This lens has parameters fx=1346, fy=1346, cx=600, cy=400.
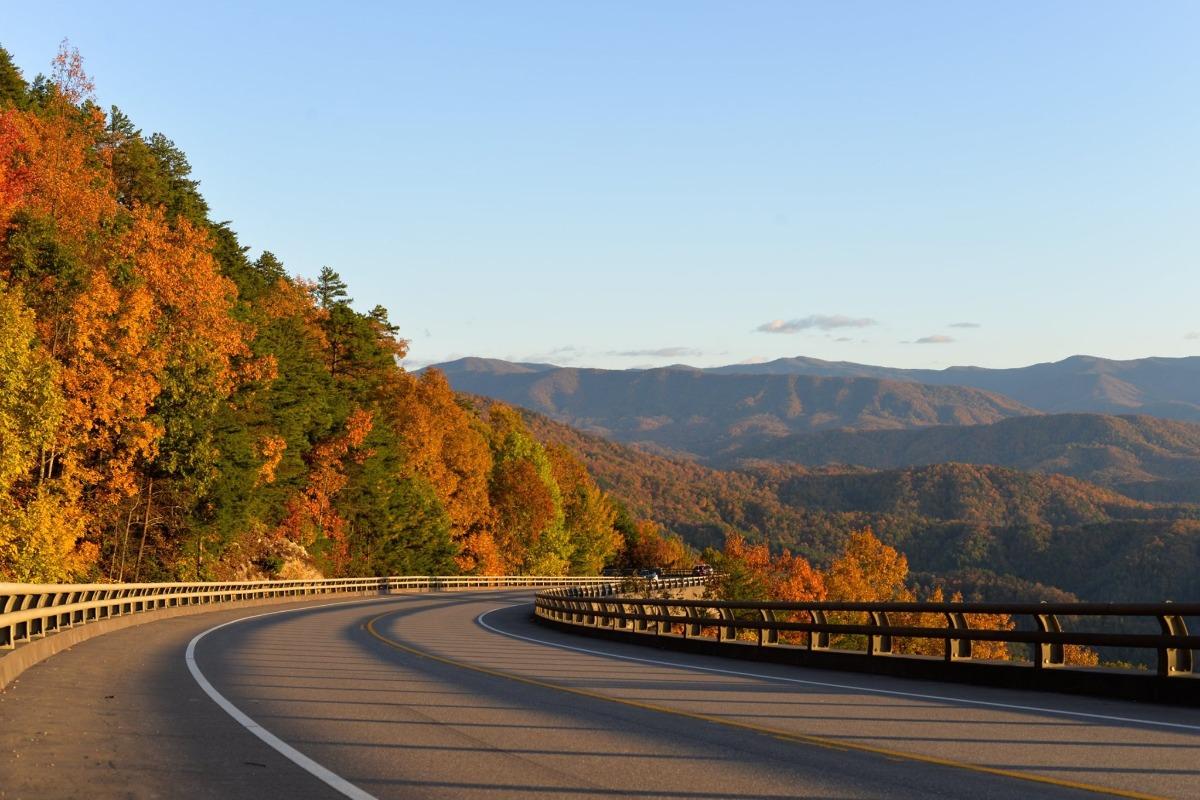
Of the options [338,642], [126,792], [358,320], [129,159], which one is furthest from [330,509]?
[126,792]

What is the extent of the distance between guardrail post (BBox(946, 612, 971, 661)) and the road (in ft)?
2.24

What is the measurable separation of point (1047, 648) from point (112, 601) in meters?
24.8

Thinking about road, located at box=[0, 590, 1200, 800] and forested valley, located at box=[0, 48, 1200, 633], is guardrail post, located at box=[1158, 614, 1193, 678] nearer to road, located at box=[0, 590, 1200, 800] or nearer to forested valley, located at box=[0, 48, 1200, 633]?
road, located at box=[0, 590, 1200, 800]

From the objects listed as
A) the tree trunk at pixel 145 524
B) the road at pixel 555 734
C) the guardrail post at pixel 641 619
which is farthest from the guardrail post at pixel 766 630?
the tree trunk at pixel 145 524

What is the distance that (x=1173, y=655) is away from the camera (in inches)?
600

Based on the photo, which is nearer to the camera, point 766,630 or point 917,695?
point 917,695

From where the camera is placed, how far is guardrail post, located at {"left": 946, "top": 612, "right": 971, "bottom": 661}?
1859 centimetres

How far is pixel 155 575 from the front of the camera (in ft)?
195

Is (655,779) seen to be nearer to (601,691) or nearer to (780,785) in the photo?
(780,785)

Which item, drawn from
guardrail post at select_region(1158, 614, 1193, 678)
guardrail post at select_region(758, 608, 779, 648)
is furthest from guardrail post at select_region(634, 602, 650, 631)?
guardrail post at select_region(1158, 614, 1193, 678)

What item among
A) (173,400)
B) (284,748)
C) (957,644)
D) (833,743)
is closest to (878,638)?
(957,644)

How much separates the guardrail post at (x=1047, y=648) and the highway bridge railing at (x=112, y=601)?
1277 cm

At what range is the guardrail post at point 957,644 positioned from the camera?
1859cm

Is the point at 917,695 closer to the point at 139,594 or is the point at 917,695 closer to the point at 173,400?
the point at 139,594
